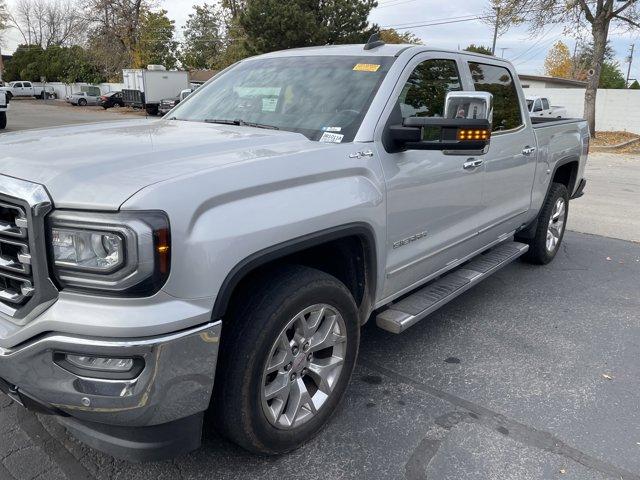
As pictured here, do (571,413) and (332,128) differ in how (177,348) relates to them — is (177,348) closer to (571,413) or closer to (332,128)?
(332,128)

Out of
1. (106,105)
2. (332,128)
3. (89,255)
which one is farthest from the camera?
(106,105)

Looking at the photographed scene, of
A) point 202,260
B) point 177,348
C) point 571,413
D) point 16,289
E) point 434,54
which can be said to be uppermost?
point 434,54

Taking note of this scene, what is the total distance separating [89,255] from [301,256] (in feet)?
3.57

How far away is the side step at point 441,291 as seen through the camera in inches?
125

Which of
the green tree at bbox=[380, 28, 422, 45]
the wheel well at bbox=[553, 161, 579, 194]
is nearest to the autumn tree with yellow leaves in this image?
the green tree at bbox=[380, 28, 422, 45]

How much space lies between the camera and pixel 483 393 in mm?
3240

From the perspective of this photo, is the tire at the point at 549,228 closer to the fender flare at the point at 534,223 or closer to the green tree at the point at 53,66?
the fender flare at the point at 534,223

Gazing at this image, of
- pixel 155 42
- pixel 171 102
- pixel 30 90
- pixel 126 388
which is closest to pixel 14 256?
pixel 126 388

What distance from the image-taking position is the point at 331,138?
2.91 metres

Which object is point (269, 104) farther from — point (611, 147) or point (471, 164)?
point (611, 147)

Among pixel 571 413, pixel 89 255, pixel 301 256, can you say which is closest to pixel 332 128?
pixel 301 256

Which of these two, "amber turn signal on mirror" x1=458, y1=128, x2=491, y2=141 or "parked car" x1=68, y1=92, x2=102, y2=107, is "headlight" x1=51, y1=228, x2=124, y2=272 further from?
"parked car" x1=68, y1=92, x2=102, y2=107

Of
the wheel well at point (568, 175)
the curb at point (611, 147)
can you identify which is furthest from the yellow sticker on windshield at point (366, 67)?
the curb at point (611, 147)

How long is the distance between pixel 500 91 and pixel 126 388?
3.76 meters
